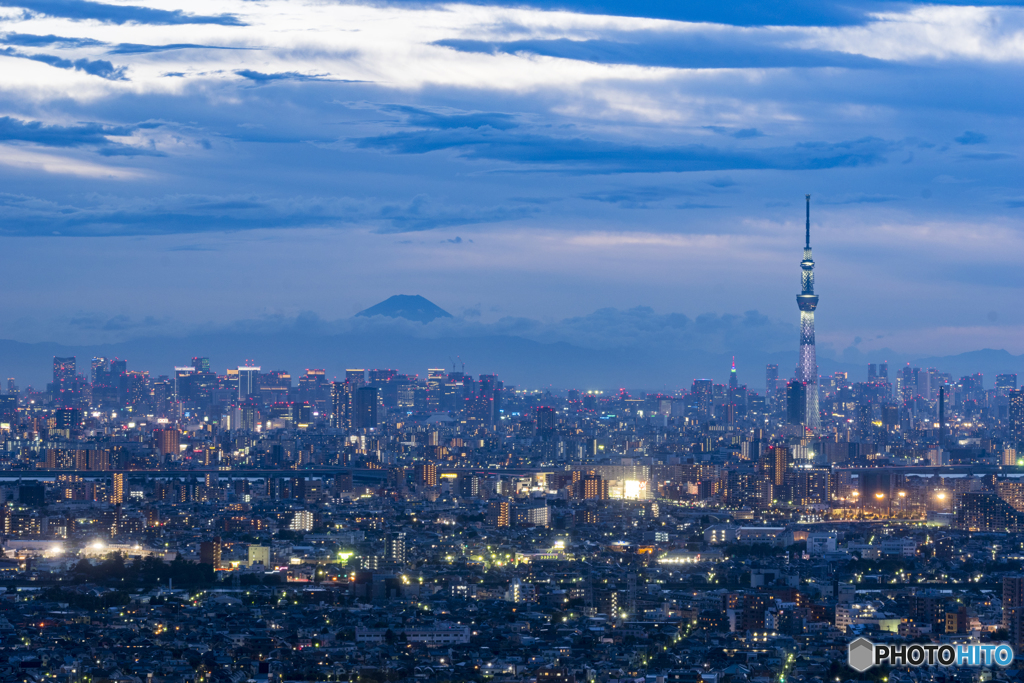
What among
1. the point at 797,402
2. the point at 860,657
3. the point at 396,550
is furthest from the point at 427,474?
the point at 860,657

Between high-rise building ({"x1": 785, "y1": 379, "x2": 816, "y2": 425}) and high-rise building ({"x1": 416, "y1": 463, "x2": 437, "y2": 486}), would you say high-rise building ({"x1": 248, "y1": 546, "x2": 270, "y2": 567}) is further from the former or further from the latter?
high-rise building ({"x1": 785, "y1": 379, "x2": 816, "y2": 425})

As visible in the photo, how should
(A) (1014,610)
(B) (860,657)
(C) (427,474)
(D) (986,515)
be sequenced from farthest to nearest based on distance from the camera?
(C) (427,474) < (D) (986,515) < (A) (1014,610) < (B) (860,657)

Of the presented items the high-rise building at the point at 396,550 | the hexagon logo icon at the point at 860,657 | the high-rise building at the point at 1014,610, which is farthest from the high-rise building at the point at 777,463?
the hexagon logo icon at the point at 860,657

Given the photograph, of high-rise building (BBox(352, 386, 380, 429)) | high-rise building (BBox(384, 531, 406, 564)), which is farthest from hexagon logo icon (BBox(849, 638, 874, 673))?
high-rise building (BBox(352, 386, 380, 429))

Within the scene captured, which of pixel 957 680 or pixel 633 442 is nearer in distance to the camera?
pixel 957 680

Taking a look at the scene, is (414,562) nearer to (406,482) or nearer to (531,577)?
(531,577)

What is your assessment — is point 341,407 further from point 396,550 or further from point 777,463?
point 396,550

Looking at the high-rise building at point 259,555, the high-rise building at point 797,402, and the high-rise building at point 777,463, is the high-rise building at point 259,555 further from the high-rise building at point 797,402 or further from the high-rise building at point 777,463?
the high-rise building at point 797,402

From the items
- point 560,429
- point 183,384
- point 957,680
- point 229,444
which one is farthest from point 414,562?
point 183,384
